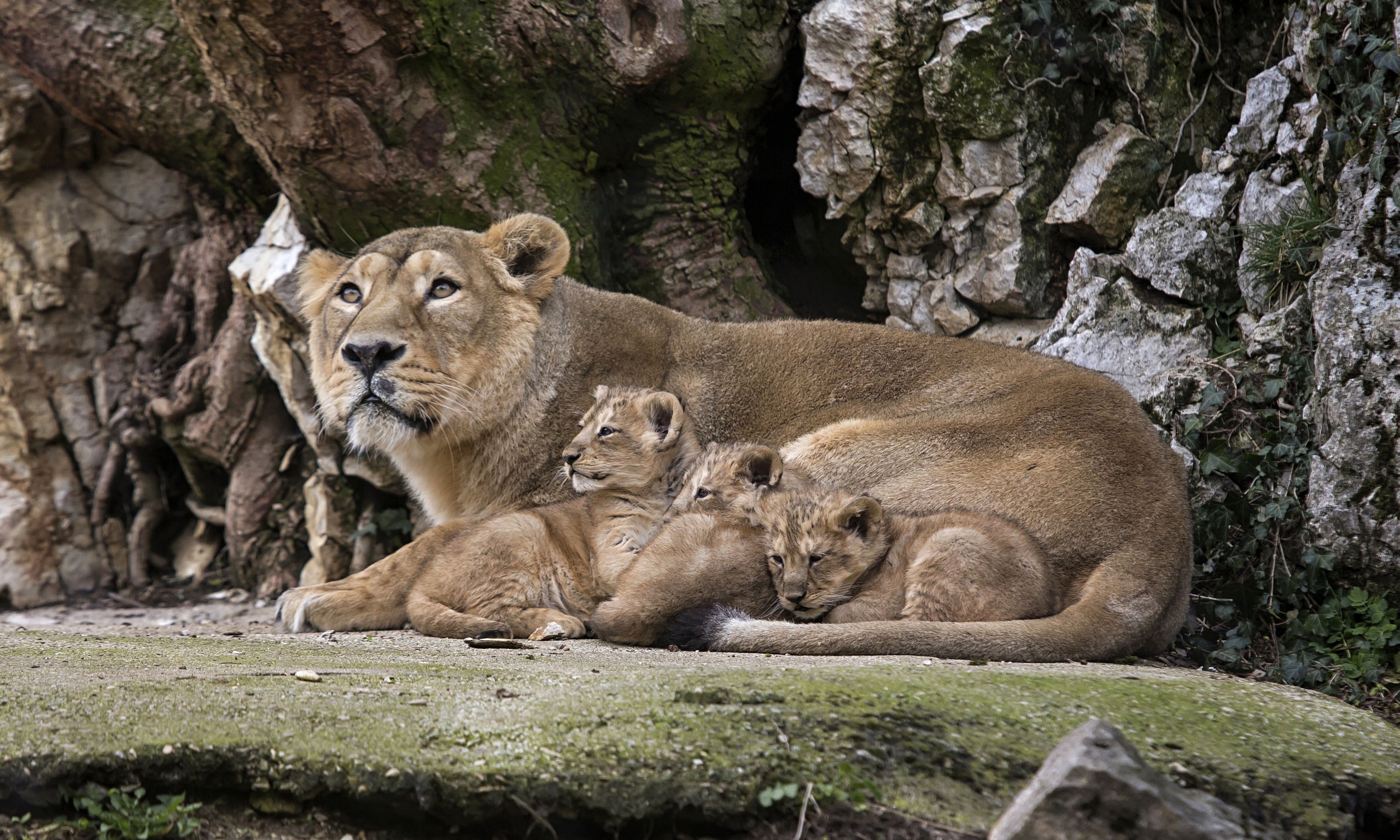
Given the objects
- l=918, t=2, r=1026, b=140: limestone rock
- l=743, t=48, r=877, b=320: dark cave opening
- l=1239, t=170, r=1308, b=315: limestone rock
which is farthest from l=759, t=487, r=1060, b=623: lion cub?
l=743, t=48, r=877, b=320: dark cave opening

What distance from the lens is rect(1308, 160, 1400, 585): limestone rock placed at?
5.69m

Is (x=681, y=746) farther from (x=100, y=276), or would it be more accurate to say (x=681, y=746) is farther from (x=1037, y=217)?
(x=100, y=276)

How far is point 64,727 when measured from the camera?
331 centimetres

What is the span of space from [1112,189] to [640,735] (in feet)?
19.8

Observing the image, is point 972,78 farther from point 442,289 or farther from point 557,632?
point 557,632

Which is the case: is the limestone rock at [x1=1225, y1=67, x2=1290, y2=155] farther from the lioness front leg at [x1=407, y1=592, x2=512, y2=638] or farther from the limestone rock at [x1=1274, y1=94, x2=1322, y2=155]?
the lioness front leg at [x1=407, y1=592, x2=512, y2=638]

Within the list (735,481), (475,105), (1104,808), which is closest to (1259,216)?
(735,481)

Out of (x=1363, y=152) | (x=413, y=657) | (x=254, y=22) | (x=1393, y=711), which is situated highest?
(x=254, y=22)

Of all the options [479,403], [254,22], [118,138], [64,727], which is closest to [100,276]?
[118,138]

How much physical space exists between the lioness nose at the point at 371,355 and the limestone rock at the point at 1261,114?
530 centimetres

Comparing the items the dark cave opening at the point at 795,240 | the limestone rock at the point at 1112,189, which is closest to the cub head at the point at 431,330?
the dark cave opening at the point at 795,240

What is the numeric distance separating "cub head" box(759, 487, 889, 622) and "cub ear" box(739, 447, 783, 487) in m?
0.40

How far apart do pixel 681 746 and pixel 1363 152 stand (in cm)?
493

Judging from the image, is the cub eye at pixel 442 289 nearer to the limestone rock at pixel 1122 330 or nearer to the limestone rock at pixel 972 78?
the limestone rock at pixel 972 78
